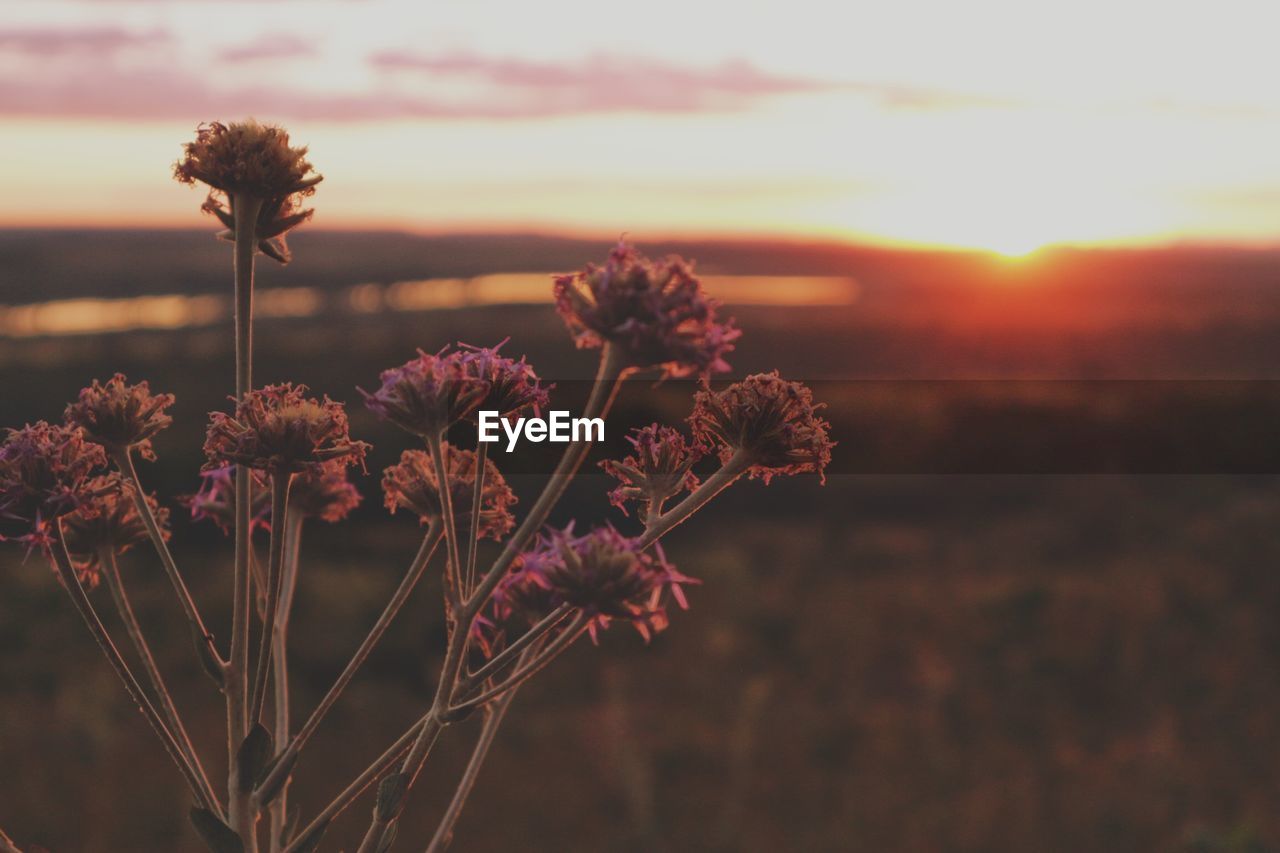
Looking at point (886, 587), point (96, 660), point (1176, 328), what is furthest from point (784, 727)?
point (1176, 328)

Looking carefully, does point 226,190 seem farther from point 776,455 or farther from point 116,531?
point 776,455

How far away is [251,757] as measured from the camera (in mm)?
2504

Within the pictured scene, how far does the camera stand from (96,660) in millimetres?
26562

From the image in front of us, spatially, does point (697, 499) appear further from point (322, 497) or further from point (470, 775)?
point (322, 497)

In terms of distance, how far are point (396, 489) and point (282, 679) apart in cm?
58

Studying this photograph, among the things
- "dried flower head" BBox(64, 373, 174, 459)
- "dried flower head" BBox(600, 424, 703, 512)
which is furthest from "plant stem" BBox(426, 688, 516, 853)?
"dried flower head" BBox(64, 373, 174, 459)

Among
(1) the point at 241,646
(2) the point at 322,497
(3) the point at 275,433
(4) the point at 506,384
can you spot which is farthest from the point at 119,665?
(4) the point at 506,384

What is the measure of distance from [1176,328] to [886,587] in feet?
176

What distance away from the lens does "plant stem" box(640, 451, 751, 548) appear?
262cm

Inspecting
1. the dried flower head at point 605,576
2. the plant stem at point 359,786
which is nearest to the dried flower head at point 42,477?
the plant stem at point 359,786

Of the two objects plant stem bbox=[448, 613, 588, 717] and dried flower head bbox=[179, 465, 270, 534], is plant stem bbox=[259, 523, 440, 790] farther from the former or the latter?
dried flower head bbox=[179, 465, 270, 534]

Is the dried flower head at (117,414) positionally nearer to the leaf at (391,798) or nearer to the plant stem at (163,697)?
the plant stem at (163,697)

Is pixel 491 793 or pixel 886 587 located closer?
pixel 491 793

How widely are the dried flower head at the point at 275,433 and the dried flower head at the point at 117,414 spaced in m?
0.32
